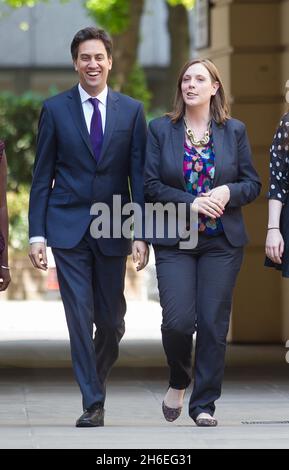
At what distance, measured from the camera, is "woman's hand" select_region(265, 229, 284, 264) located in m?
7.99

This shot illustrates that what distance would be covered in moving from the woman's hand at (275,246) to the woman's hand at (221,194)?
312 mm

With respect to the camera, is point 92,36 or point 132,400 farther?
point 132,400

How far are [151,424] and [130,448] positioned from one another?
1.38 metres

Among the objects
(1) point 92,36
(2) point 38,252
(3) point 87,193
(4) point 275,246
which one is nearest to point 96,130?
(3) point 87,193

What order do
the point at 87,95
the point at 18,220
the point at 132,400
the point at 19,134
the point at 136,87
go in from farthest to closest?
the point at 136,87 < the point at 19,134 < the point at 18,220 < the point at 132,400 < the point at 87,95

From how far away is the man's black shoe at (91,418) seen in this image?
8117mm

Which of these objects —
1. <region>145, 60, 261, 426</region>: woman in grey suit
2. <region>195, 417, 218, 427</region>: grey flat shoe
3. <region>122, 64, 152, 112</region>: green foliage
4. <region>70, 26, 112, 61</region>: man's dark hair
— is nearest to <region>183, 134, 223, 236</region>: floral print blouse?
<region>145, 60, 261, 426</region>: woman in grey suit

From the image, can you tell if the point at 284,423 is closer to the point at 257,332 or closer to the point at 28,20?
the point at 257,332

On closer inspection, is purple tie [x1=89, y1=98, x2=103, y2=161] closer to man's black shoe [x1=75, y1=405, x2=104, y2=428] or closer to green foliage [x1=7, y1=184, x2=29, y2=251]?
man's black shoe [x1=75, y1=405, x2=104, y2=428]

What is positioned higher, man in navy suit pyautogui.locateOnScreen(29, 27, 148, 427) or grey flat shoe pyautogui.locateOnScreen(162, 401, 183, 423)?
man in navy suit pyautogui.locateOnScreen(29, 27, 148, 427)

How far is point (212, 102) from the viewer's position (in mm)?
8234

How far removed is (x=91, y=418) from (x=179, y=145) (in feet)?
5.03

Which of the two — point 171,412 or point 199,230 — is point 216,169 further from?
point 171,412

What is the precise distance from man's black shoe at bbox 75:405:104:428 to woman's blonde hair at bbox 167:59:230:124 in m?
1.60
